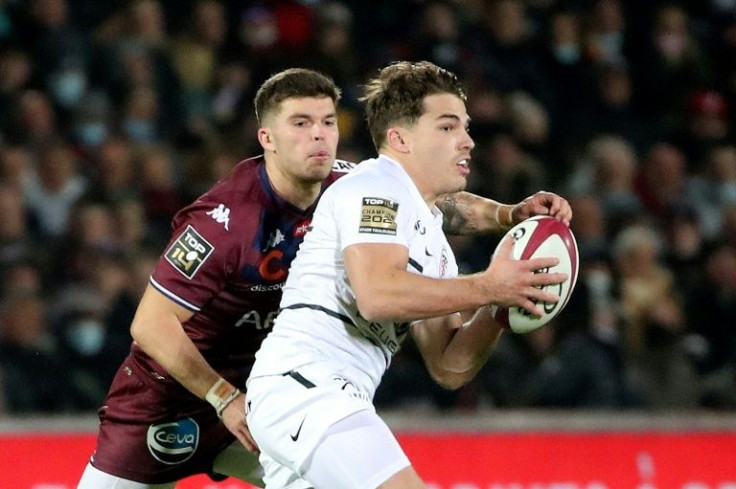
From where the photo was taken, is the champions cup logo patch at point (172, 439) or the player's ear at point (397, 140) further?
the champions cup logo patch at point (172, 439)

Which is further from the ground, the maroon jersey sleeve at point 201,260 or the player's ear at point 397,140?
the player's ear at point 397,140

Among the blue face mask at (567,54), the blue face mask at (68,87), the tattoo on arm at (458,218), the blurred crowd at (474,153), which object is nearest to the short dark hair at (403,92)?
the tattoo on arm at (458,218)

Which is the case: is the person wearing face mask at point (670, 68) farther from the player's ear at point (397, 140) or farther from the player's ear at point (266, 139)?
the player's ear at point (397, 140)

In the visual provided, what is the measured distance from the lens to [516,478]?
688cm

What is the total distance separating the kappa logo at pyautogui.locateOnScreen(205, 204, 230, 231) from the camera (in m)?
4.90

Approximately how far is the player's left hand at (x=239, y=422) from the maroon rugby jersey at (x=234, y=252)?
1.27 feet

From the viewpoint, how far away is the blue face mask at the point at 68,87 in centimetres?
865

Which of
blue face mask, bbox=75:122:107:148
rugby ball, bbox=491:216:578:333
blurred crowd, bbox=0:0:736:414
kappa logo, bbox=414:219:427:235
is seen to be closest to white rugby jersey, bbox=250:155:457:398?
kappa logo, bbox=414:219:427:235

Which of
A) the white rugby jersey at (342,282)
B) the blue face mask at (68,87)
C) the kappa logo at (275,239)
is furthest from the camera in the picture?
the blue face mask at (68,87)

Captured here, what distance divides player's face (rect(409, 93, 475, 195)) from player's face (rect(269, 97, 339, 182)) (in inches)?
20.3

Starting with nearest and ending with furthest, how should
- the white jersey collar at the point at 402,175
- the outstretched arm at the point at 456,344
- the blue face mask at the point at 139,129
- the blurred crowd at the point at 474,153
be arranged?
the white jersey collar at the point at 402,175 < the outstretched arm at the point at 456,344 < the blurred crowd at the point at 474,153 < the blue face mask at the point at 139,129

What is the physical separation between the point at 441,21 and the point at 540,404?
10.0ft

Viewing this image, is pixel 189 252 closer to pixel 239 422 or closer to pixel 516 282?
pixel 239 422

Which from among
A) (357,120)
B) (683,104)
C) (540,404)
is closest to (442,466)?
(540,404)
